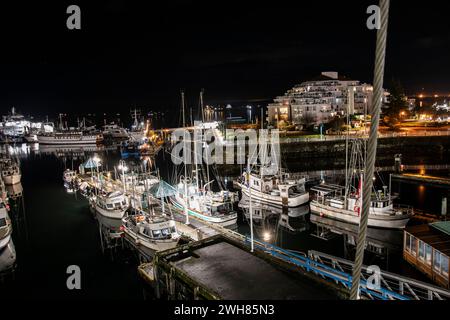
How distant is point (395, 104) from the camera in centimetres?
7138

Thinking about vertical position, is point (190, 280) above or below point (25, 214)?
above

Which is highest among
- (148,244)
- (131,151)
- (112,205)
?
(131,151)

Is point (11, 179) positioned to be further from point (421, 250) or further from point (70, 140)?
point (70, 140)

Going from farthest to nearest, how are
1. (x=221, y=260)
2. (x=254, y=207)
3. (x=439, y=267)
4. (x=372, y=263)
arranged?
1. (x=254, y=207)
2. (x=372, y=263)
3. (x=439, y=267)
4. (x=221, y=260)

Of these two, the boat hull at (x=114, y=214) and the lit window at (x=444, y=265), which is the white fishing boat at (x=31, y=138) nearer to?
the boat hull at (x=114, y=214)

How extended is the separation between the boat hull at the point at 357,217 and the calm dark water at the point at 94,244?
22.4 inches

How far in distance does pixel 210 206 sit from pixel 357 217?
12392mm

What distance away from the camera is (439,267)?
16.0 m

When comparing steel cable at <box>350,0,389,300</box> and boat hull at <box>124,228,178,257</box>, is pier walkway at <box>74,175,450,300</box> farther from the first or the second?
steel cable at <box>350,0,389,300</box>

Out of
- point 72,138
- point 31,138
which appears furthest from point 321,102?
point 31,138

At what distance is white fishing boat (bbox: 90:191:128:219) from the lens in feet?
98.8
